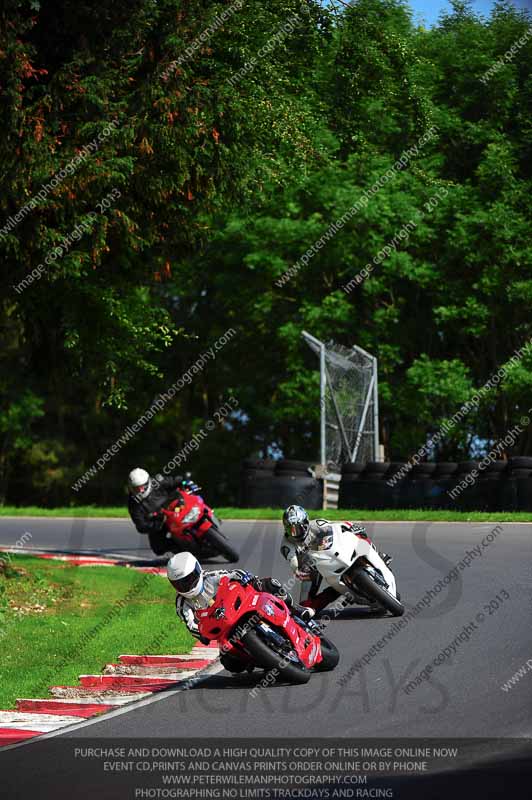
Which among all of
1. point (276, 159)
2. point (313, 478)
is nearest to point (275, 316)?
point (313, 478)

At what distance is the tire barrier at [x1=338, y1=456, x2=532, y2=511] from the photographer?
2291cm

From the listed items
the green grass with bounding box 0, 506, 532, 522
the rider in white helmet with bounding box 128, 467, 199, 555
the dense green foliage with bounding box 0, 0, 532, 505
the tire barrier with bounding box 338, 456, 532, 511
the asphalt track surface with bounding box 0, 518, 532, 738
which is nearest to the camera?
the asphalt track surface with bounding box 0, 518, 532, 738

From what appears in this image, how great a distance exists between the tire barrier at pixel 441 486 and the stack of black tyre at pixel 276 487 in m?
1.04

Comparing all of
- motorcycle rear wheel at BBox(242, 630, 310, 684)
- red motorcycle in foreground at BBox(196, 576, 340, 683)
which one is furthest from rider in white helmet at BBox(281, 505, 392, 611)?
motorcycle rear wheel at BBox(242, 630, 310, 684)

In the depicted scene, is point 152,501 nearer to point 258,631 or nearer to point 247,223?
point 258,631

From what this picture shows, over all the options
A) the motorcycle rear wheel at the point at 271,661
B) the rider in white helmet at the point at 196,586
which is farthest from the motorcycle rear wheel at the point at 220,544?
the motorcycle rear wheel at the point at 271,661

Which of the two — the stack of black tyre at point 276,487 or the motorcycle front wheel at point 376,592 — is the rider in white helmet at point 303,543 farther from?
the stack of black tyre at point 276,487

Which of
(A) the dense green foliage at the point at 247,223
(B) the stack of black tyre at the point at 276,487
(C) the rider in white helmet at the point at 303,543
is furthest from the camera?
(B) the stack of black tyre at the point at 276,487

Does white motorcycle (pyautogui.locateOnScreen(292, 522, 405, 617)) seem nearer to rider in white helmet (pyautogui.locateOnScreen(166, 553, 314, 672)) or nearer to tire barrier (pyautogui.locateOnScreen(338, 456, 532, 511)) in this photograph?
rider in white helmet (pyautogui.locateOnScreen(166, 553, 314, 672))

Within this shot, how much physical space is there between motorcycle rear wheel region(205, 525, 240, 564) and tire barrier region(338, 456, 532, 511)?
803cm

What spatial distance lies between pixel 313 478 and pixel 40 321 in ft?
33.7

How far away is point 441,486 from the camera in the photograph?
79.4ft

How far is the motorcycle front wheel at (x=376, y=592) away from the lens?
463 inches

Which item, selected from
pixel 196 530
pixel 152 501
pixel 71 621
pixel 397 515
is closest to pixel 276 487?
pixel 397 515
